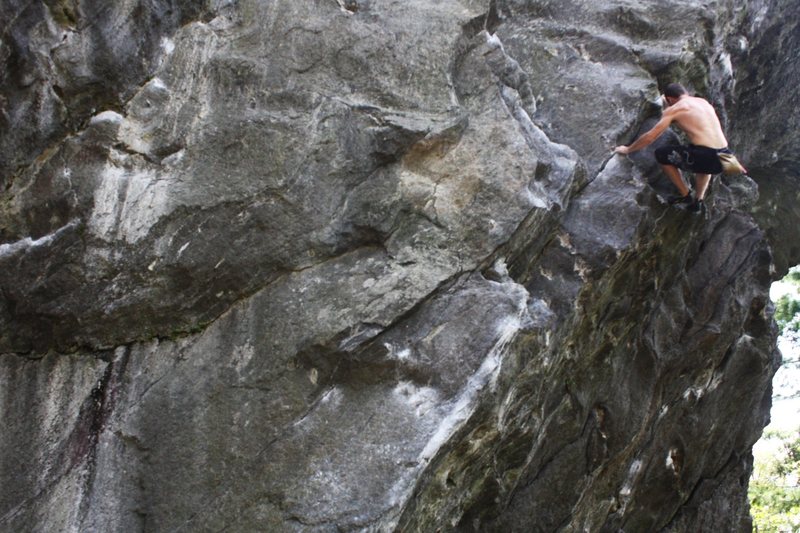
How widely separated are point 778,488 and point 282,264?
12649 mm

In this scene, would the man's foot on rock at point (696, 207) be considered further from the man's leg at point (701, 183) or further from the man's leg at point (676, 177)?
the man's leg at point (676, 177)

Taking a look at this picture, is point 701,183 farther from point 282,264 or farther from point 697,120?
point 282,264

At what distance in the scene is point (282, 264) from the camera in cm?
686

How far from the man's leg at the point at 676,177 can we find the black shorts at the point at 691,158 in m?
0.13

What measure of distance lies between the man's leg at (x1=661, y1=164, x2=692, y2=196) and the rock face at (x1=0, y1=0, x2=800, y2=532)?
633 mm

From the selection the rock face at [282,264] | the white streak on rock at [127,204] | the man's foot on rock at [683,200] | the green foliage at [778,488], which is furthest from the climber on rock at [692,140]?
the green foliage at [778,488]

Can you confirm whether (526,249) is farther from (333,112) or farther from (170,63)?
(170,63)

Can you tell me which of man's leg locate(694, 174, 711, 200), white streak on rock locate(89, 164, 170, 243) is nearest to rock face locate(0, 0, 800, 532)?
white streak on rock locate(89, 164, 170, 243)

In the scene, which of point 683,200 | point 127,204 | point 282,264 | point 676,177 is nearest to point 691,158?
point 676,177

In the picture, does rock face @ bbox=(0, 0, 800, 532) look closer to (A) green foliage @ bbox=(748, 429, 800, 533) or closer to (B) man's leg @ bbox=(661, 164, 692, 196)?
(B) man's leg @ bbox=(661, 164, 692, 196)

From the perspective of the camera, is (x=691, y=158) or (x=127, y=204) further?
(x=691, y=158)

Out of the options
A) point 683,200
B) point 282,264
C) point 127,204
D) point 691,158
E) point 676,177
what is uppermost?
point 691,158

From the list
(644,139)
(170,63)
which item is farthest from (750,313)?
(170,63)

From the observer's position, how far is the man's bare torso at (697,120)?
8383 mm
